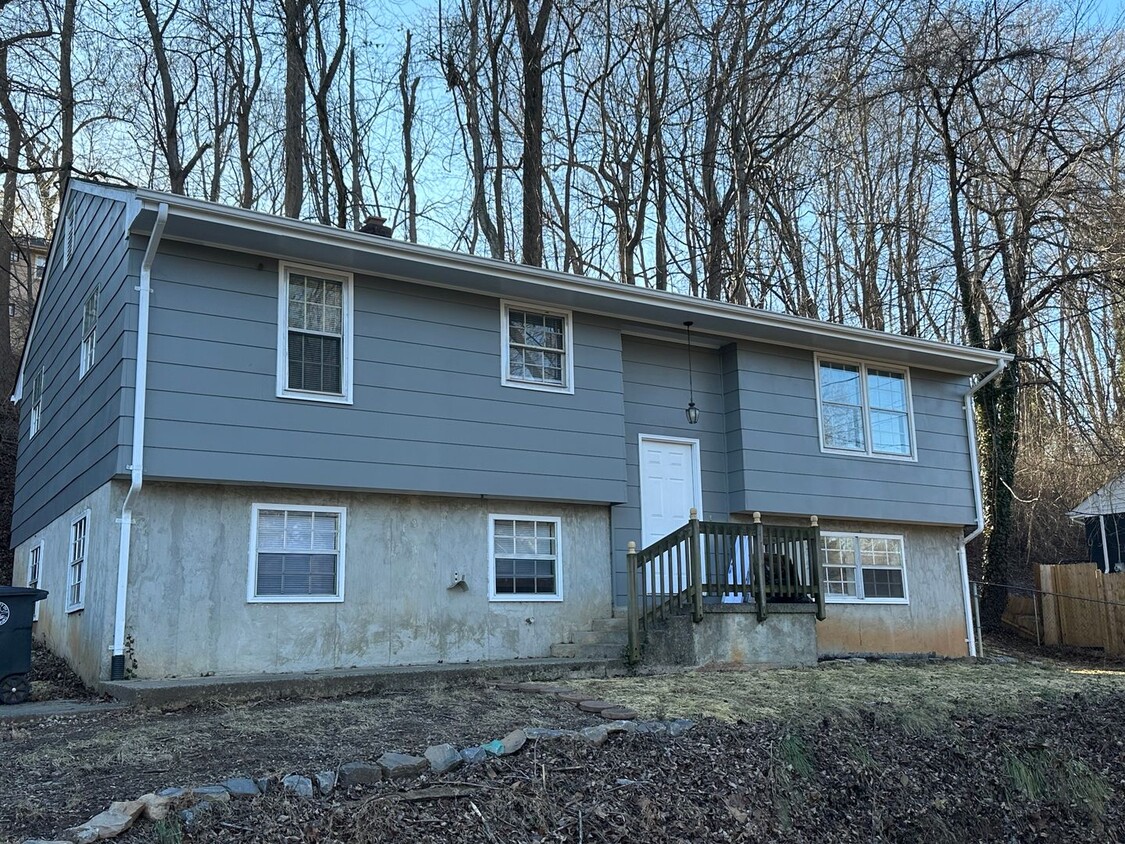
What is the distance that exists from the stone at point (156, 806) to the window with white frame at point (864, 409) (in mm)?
9992

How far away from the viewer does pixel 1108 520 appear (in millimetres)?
20172

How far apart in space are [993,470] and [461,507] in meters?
11.2

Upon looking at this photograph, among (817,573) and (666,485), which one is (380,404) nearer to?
(666,485)

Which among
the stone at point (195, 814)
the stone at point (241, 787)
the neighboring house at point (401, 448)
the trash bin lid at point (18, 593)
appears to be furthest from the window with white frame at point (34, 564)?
the stone at point (195, 814)

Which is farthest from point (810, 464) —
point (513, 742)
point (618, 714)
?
point (513, 742)

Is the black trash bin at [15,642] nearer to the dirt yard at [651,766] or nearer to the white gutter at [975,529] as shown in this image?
the dirt yard at [651,766]

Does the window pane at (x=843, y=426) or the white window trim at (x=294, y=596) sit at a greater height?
the window pane at (x=843, y=426)

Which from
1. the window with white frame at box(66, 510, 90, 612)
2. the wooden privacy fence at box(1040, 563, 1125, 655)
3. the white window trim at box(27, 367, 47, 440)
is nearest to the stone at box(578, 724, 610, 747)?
the window with white frame at box(66, 510, 90, 612)

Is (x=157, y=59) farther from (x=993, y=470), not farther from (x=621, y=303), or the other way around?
(x=993, y=470)

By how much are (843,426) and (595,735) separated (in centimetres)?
805

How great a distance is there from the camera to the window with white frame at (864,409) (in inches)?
528

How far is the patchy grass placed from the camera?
777 cm

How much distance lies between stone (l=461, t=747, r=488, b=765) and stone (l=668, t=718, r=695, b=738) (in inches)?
58.1

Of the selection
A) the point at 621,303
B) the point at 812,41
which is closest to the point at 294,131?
the point at 812,41
